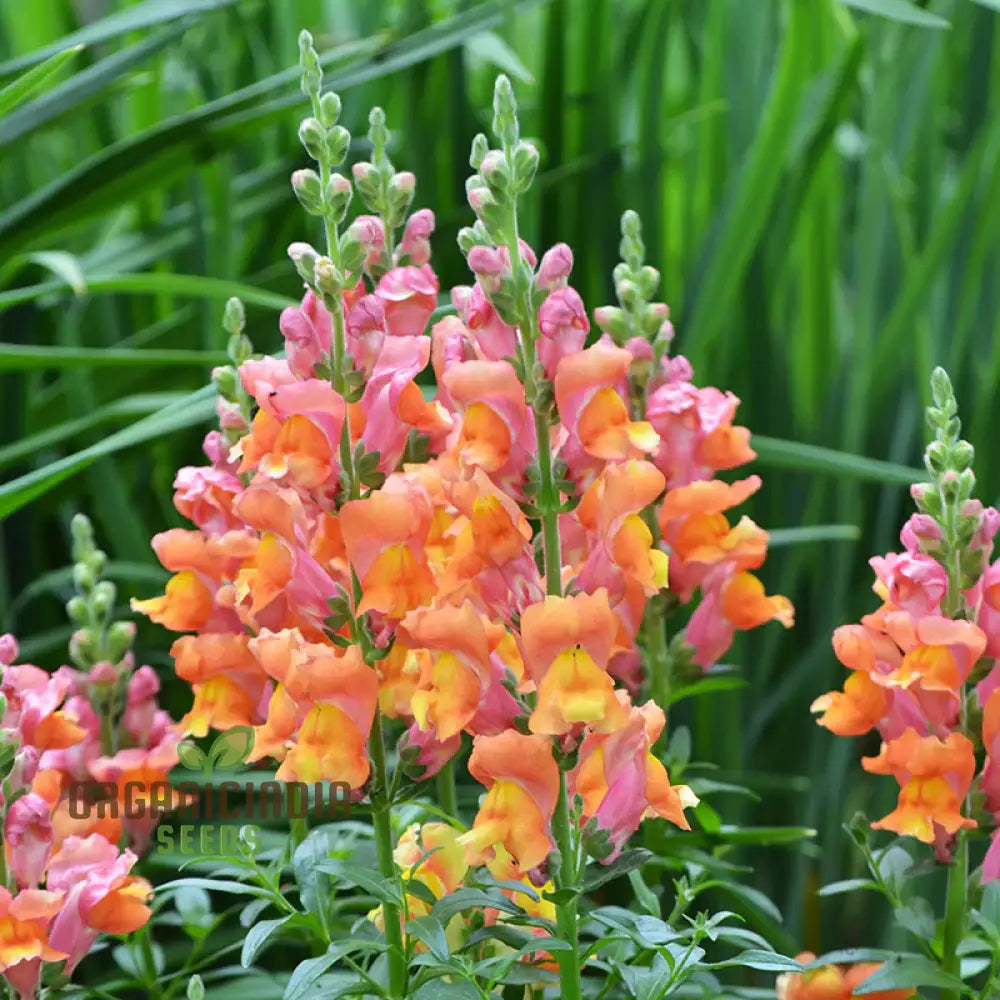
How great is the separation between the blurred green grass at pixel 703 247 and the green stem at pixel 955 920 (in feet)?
1.26

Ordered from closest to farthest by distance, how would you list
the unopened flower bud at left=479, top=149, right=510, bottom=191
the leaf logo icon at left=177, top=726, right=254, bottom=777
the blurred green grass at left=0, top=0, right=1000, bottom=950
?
the unopened flower bud at left=479, top=149, right=510, bottom=191 < the leaf logo icon at left=177, top=726, right=254, bottom=777 < the blurred green grass at left=0, top=0, right=1000, bottom=950

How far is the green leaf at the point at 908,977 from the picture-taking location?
0.63m

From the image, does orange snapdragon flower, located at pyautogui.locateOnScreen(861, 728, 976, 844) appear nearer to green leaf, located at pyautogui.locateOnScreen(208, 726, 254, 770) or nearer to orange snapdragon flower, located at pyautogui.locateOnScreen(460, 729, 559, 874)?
orange snapdragon flower, located at pyautogui.locateOnScreen(460, 729, 559, 874)

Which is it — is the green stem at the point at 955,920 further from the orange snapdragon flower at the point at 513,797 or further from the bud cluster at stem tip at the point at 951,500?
the orange snapdragon flower at the point at 513,797

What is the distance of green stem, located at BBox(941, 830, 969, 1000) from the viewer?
2.26ft

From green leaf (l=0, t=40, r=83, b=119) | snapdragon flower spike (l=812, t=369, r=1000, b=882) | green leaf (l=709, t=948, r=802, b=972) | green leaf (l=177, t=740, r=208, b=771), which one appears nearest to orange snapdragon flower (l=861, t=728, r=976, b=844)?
snapdragon flower spike (l=812, t=369, r=1000, b=882)

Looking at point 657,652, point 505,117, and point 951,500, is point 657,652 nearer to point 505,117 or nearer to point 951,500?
point 951,500

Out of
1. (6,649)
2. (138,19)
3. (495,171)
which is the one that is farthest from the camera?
(138,19)

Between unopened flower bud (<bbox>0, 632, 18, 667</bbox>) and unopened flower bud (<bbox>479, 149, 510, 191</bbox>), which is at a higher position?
unopened flower bud (<bbox>479, 149, 510, 191</bbox>)

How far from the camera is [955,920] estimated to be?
693 millimetres

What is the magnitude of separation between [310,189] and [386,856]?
28cm

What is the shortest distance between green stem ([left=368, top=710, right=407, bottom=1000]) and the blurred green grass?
0.48 m

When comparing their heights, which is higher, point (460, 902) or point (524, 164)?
point (524, 164)

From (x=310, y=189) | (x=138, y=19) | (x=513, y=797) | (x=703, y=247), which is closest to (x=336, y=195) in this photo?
(x=310, y=189)
